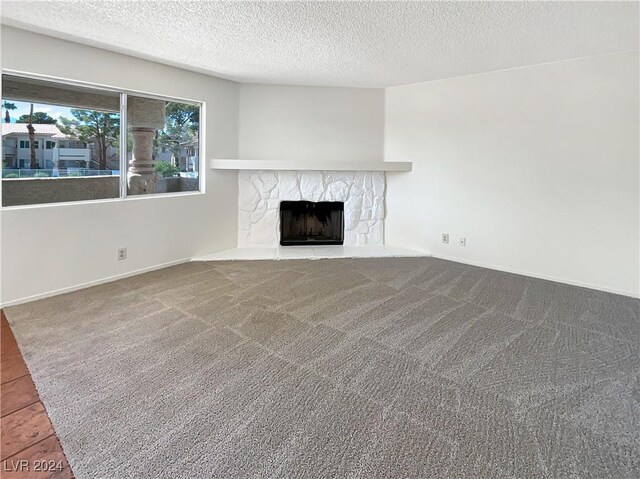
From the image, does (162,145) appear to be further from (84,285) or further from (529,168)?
(529,168)

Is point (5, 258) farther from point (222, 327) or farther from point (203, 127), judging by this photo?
point (203, 127)

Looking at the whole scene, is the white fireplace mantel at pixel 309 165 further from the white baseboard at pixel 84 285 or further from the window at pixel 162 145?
the white baseboard at pixel 84 285

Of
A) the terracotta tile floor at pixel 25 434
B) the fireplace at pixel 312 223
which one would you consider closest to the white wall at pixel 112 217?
the fireplace at pixel 312 223

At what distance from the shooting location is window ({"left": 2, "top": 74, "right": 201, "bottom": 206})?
3422mm

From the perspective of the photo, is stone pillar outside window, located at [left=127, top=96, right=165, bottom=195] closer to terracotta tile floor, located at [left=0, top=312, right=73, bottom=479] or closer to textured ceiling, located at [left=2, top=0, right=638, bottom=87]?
textured ceiling, located at [left=2, top=0, right=638, bottom=87]

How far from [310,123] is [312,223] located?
1.46m

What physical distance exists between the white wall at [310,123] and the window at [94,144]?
80 cm

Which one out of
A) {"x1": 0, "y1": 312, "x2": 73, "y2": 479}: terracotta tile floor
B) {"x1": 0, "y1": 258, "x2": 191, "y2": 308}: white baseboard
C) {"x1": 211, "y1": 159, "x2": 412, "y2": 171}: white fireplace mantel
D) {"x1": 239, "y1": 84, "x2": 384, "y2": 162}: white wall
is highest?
{"x1": 239, "y1": 84, "x2": 384, "y2": 162}: white wall

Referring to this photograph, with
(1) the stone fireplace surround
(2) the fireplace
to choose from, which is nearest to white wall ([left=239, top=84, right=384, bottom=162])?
(1) the stone fireplace surround

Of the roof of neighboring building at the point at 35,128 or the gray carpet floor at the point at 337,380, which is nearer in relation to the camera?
the gray carpet floor at the point at 337,380

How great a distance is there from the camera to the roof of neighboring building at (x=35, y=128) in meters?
3.33

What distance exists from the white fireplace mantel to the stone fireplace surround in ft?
1.08

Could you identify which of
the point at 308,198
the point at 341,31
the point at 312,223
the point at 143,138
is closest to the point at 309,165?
the point at 308,198

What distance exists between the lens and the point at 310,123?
18.4 feet
